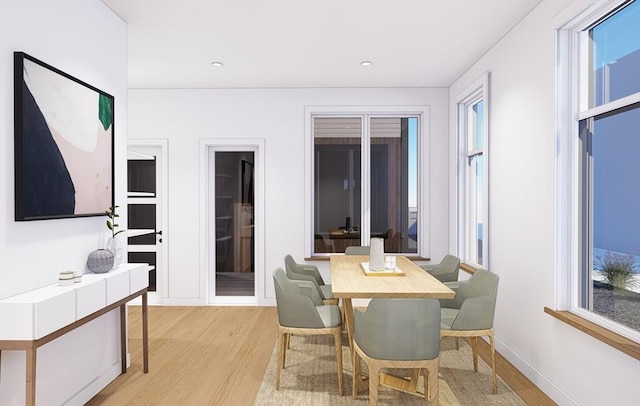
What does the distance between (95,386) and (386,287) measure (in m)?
2.10

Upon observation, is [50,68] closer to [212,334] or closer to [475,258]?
[212,334]

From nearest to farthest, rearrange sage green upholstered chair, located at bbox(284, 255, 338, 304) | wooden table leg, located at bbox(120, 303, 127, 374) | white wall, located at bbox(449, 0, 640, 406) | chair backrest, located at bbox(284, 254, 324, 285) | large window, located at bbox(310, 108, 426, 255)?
white wall, located at bbox(449, 0, 640, 406) < wooden table leg, located at bbox(120, 303, 127, 374) < sage green upholstered chair, located at bbox(284, 255, 338, 304) < chair backrest, located at bbox(284, 254, 324, 285) < large window, located at bbox(310, 108, 426, 255)

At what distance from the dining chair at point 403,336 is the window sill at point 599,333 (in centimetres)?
87

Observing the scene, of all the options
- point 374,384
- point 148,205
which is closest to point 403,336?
point 374,384

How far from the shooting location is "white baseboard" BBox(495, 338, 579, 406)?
2.72 m

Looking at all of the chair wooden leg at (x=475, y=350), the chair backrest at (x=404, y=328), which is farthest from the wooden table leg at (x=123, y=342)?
the chair wooden leg at (x=475, y=350)

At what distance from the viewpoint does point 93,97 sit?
2.89 m

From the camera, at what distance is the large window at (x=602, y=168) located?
7.57 ft

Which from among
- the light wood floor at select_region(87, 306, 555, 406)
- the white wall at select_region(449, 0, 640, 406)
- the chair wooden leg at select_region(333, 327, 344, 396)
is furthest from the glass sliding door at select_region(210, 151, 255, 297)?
the white wall at select_region(449, 0, 640, 406)

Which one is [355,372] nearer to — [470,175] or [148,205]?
[470,175]

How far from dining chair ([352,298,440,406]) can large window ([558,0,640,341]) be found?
1031 mm

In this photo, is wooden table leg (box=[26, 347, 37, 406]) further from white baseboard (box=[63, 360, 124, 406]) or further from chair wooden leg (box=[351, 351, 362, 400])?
chair wooden leg (box=[351, 351, 362, 400])

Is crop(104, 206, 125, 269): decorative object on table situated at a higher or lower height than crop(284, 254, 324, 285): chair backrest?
higher

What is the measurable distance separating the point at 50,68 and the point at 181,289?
139 inches
